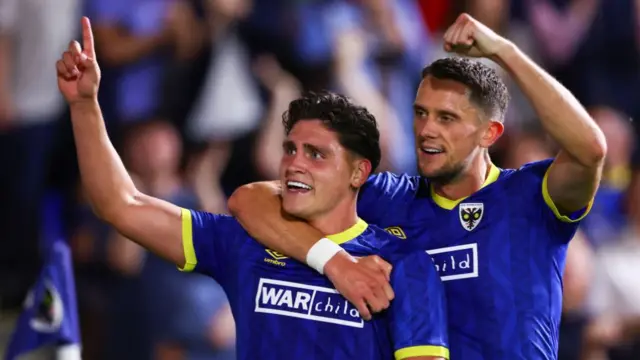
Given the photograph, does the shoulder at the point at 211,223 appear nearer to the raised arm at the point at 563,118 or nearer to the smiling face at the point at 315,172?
the smiling face at the point at 315,172

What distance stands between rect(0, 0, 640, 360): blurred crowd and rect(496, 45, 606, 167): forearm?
3.51 meters

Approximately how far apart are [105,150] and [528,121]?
4497mm

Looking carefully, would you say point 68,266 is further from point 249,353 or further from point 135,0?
point 135,0

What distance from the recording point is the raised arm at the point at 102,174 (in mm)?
3994

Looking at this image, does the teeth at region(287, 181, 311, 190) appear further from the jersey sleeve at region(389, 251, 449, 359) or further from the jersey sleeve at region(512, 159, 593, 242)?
the jersey sleeve at region(512, 159, 593, 242)

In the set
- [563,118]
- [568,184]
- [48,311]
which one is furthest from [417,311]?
[48,311]

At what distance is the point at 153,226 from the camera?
407 centimetres

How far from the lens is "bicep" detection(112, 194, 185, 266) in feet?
13.3

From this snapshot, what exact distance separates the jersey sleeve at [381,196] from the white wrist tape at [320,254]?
40 centimetres

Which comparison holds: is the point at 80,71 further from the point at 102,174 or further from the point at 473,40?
the point at 473,40

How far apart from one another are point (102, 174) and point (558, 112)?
1.56 meters

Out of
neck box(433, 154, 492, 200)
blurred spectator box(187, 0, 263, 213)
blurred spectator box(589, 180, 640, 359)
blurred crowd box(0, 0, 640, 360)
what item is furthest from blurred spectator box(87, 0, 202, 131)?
neck box(433, 154, 492, 200)

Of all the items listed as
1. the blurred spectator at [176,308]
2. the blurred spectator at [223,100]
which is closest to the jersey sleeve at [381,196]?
the blurred spectator at [176,308]

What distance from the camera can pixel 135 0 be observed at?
301 inches
